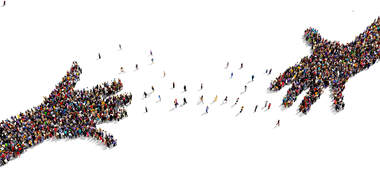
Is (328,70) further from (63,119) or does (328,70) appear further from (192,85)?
(63,119)

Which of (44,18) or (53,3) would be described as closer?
(44,18)

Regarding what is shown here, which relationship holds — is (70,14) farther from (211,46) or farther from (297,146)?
(297,146)

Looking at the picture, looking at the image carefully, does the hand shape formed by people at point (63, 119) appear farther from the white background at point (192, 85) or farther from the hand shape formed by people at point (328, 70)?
the hand shape formed by people at point (328, 70)

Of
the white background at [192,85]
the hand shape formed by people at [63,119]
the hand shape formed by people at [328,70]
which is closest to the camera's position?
the white background at [192,85]

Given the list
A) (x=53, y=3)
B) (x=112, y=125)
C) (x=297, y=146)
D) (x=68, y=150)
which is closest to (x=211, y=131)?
(x=297, y=146)

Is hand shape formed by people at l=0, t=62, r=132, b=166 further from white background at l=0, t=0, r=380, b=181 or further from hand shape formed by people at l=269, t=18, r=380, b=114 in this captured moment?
hand shape formed by people at l=269, t=18, r=380, b=114

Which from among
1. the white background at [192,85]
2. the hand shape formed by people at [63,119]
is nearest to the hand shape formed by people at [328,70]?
the white background at [192,85]

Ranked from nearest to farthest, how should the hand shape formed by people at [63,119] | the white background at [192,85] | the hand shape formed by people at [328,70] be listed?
1. the white background at [192,85]
2. the hand shape formed by people at [63,119]
3. the hand shape formed by people at [328,70]
